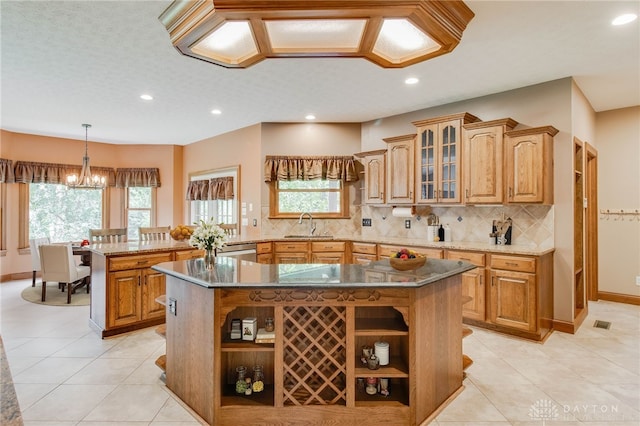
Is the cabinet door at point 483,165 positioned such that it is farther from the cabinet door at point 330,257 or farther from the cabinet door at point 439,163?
the cabinet door at point 330,257

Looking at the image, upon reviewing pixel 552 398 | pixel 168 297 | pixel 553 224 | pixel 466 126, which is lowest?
pixel 552 398

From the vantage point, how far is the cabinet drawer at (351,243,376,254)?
4770mm

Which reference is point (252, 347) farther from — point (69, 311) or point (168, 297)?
point (69, 311)

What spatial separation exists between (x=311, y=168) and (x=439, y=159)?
201 cm

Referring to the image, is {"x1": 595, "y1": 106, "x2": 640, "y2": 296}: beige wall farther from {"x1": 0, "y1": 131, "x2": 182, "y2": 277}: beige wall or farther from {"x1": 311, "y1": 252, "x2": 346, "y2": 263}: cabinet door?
{"x1": 0, "y1": 131, "x2": 182, "y2": 277}: beige wall

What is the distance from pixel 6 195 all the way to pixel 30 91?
312cm

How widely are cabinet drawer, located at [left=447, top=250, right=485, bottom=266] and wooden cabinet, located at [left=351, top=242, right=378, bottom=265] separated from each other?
1.07 m

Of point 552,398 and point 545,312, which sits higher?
point 545,312

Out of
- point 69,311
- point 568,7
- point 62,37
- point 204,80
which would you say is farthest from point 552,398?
point 69,311

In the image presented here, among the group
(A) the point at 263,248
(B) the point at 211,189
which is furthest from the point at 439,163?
(B) the point at 211,189

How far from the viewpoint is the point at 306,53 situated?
2381 mm

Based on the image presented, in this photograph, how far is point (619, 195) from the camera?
4.84m

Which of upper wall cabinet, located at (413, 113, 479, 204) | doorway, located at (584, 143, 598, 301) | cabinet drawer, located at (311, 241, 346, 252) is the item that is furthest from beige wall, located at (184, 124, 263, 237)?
doorway, located at (584, 143, 598, 301)

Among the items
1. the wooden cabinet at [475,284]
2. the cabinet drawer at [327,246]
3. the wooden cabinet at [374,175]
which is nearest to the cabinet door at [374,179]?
the wooden cabinet at [374,175]
